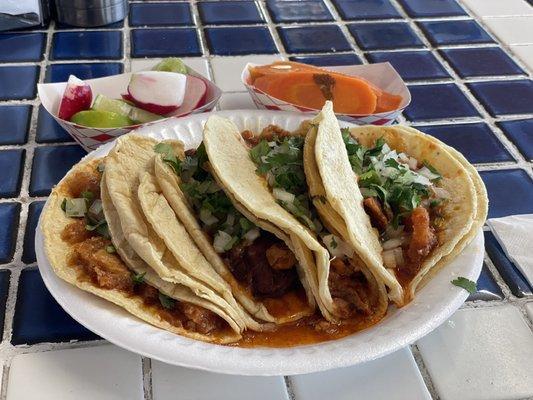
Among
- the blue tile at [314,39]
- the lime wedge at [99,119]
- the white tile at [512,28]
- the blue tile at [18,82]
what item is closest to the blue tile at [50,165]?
the lime wedge at [99,119]

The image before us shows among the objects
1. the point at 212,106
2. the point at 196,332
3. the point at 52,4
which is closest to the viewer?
the point at 196,332

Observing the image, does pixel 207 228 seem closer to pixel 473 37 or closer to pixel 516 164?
pixel 516 164

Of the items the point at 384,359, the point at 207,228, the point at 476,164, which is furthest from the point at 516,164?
the point at 207,228

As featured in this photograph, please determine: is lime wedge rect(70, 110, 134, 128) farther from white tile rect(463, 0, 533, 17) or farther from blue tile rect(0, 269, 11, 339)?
white tile rect(463, 0, 533, 17)

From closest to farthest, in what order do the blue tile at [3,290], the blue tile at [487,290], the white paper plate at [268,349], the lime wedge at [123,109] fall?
the white paper plate at [268,349], the blue tile at [3,290], the blue tile at [487,290], the lime wedge at [123,109]

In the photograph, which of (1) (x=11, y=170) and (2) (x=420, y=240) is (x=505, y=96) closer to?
(2) (x=420, y=240)

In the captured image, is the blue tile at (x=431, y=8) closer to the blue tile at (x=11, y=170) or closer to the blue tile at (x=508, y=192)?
the blue tile at (x=508, y=192)
